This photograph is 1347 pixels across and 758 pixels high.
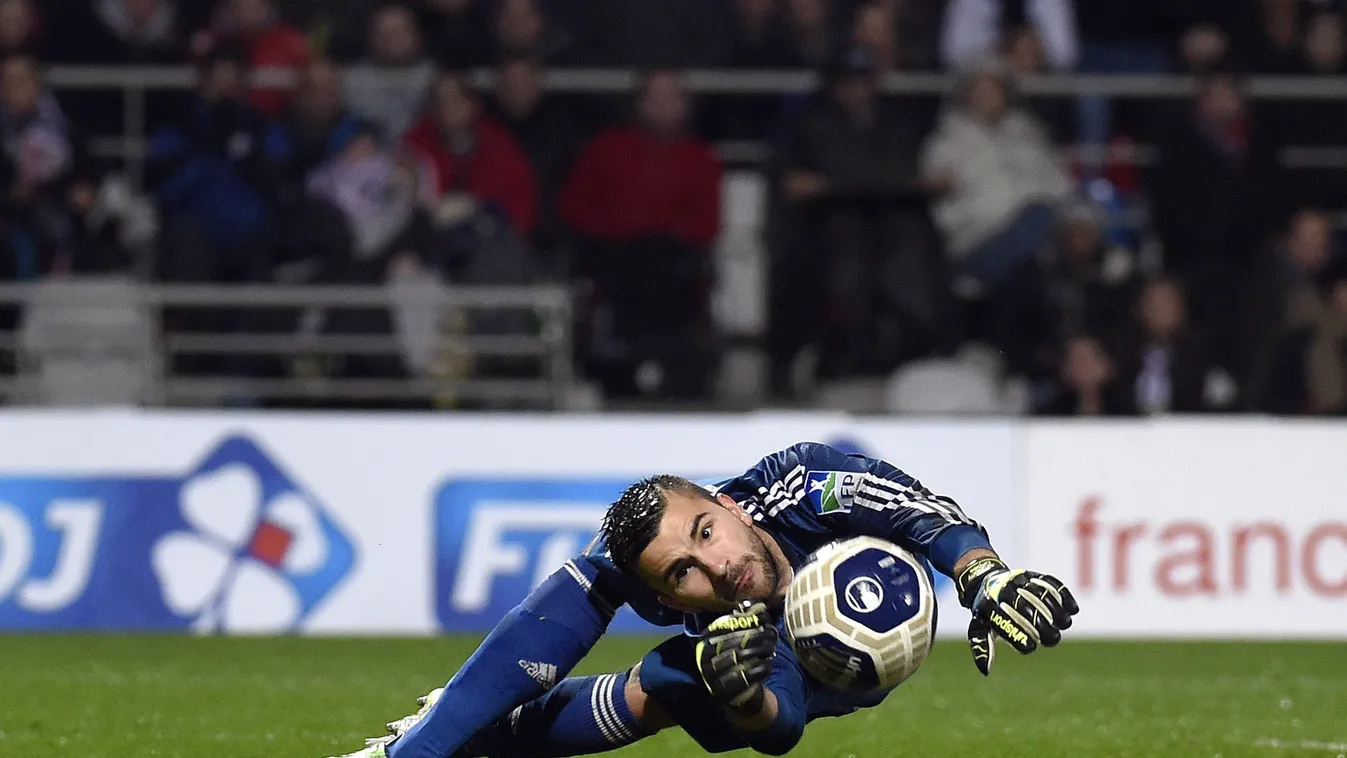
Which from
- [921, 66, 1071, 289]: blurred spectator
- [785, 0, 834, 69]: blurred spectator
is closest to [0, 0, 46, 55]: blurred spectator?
[785, 0, 834, 69]: blurred spectator

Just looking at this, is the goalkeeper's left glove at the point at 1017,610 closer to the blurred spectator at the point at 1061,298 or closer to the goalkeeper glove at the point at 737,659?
the goalkeeper glove at the point at 737,659

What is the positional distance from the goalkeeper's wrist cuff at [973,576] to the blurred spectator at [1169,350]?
823 centimetres

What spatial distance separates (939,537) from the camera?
589cm

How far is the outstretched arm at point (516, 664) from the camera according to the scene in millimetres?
6234

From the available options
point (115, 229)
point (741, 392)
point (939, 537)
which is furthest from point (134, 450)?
point (939, 537)

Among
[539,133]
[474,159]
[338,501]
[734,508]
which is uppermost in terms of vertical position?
[539,133]

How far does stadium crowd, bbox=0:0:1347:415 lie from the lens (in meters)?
13.8

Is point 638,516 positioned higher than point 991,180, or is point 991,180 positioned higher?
point 991,180

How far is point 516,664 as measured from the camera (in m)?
6.28

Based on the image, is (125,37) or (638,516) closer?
(638,516)

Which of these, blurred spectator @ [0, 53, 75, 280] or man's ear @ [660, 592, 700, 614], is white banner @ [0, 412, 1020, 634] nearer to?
blurred spectator @ [0, 53, 75, 280]

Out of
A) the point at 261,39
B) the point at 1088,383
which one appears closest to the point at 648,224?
the point at 1088,383

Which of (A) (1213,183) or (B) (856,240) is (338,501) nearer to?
(B) (856,240)

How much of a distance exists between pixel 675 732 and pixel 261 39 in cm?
788
